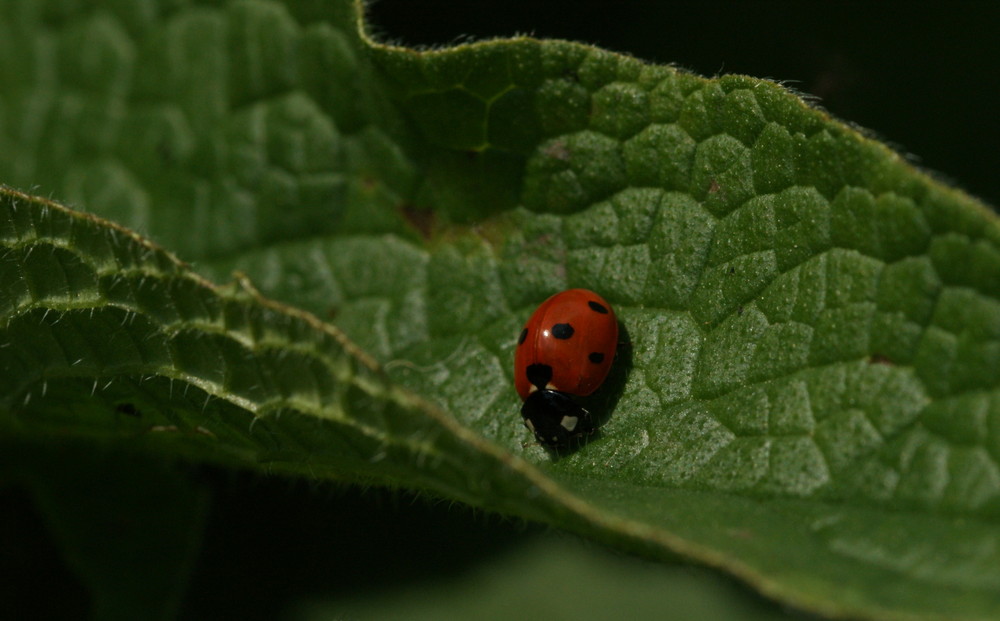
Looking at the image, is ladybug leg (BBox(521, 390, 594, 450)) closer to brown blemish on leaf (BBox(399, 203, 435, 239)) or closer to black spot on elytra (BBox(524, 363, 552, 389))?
black spot on elytra (BBox(524, 363, 552, 389))

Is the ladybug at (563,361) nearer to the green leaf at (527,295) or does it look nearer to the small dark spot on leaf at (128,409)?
the green leaf at (527,295)

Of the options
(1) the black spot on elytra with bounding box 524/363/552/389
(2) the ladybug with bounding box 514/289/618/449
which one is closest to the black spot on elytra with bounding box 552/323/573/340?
(2) the ladybug with bounding box 514/289/618/449

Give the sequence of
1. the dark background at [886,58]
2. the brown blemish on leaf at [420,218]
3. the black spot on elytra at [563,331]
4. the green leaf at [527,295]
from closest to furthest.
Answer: the green leaf at [527,295] → the black spot on elytra at [563,331] → the brown blemish on leaf at [420,218] → the dark background at [886,58]

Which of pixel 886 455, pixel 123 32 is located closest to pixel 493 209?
pixel 886 455

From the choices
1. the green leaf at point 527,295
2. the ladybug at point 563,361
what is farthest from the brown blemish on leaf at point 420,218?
the ladybug at point 563,361

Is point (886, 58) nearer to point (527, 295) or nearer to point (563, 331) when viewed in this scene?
point (527, 295)

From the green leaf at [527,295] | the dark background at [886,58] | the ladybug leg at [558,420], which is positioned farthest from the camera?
the dark background at [886,58]

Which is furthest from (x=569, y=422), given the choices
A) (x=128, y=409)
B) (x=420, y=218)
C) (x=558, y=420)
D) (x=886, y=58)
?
(x=886, y=58)

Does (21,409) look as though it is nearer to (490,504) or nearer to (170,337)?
(170,337)
